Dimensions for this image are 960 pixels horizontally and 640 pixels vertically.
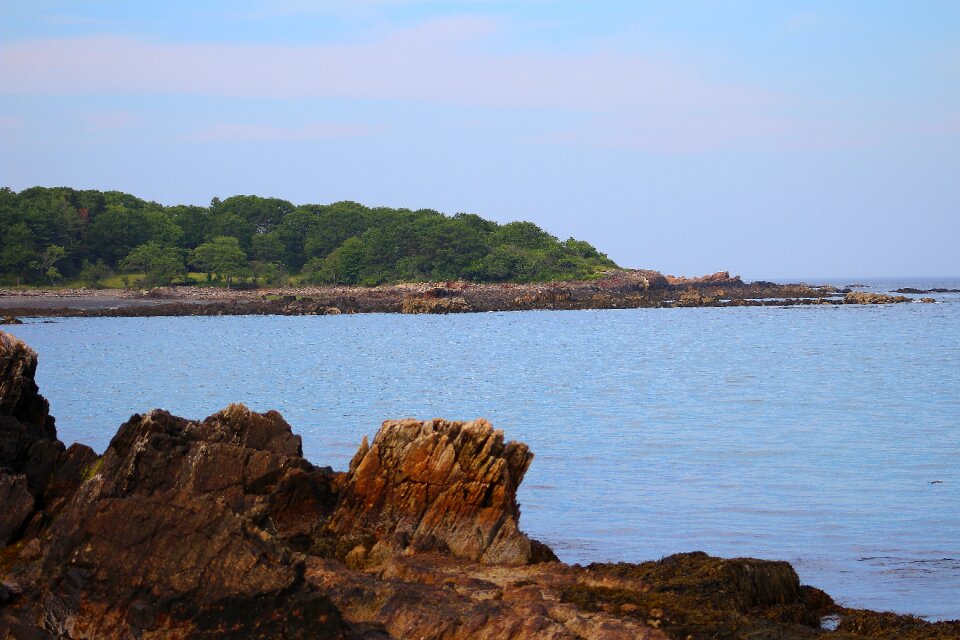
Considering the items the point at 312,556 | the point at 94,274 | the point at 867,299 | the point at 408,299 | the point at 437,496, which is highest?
the point at 94,274

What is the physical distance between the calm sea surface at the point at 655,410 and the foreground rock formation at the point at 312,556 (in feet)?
7.18

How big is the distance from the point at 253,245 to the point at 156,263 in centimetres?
1938

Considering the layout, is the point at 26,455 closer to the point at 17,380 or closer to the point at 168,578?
the point at 17,380

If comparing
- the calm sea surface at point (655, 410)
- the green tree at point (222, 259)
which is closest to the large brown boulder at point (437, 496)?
the calm sea surface at point (655, 410)

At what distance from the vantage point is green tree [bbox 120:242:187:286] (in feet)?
340

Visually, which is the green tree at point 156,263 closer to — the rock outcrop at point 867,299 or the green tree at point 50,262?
the green tree at point 50,262

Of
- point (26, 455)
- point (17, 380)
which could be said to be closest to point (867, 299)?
point (17, 380)

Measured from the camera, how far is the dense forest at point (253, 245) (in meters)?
105

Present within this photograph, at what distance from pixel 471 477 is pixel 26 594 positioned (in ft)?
15.3

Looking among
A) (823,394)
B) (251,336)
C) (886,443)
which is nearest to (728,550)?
(886,443)

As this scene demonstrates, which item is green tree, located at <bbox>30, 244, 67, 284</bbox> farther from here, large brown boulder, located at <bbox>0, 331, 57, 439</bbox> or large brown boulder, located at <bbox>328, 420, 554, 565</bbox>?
large brown boulder, located at <bbox>328, 420, 554, 565</bbox>

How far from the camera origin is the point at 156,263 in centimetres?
10362

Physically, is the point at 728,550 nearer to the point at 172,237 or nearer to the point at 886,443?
the point at 886,443

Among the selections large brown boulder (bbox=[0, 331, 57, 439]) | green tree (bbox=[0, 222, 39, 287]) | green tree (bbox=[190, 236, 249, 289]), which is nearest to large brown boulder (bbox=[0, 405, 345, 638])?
large brown boulder (bbox=[0, 331, 57, 439])
